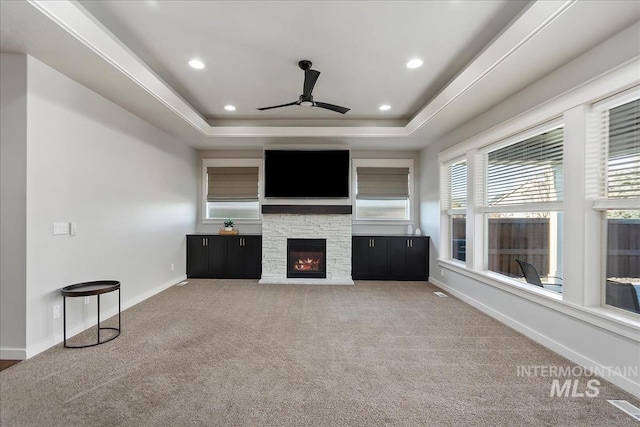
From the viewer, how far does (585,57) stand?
246 cm

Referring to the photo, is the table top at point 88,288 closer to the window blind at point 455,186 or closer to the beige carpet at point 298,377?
the beige carpet at point 298,377

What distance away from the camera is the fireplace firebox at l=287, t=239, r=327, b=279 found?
19.0ft

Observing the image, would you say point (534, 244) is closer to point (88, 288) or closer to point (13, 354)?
point (88, 288)

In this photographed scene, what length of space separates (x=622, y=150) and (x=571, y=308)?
4.54ft

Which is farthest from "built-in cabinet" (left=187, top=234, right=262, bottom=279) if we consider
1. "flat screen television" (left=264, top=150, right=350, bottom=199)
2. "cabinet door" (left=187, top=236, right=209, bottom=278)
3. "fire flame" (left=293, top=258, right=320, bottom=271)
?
"flat screen television" (left=264, top=150, right=350, bottom=199)

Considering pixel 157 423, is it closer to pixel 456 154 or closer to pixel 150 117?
pixel 150 117

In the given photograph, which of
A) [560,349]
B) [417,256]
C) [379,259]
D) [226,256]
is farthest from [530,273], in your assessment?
[226,256]

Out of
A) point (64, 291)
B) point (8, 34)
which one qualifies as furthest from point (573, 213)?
point (8, 34)

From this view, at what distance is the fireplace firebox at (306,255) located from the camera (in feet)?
19.0

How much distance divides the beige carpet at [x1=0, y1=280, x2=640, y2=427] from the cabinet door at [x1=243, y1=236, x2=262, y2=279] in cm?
210

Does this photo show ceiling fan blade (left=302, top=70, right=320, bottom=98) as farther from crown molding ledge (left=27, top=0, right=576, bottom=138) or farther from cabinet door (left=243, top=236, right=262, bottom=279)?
cabinet door (left=243, top=236, right=262, bottom=279)

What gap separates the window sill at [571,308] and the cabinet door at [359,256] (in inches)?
85.7

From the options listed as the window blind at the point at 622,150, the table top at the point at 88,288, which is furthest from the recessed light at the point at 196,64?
the window blind at the point at 622,150

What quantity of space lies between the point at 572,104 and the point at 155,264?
565 centimetres
